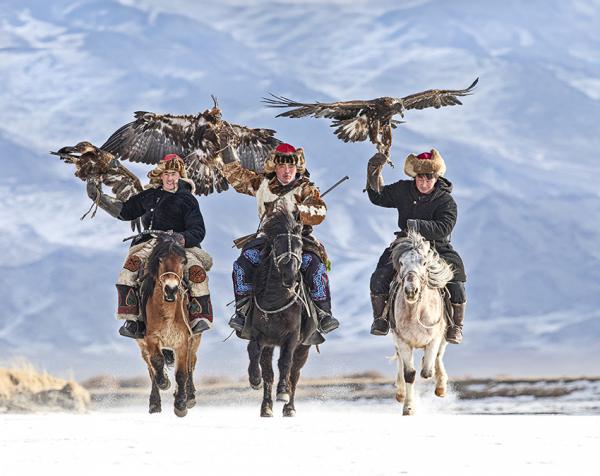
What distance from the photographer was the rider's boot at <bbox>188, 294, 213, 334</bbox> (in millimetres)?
15641

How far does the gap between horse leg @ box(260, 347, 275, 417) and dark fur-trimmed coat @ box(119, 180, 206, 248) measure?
1.58 meters

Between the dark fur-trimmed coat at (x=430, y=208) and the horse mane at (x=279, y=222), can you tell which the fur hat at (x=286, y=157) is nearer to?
the horse mane at (x=279, y=222)

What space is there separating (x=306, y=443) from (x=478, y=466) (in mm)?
1843

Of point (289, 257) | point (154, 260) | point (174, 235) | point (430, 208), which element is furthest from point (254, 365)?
point (430, 208)

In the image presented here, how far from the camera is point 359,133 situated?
17141 mm

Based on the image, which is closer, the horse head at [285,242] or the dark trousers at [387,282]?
the horse head at [285,242]

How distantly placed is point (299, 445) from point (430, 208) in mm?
4149

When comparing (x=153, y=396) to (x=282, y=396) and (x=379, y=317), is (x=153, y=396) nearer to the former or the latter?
(x=282, y=396)

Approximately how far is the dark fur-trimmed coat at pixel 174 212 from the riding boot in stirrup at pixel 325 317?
1546 mm

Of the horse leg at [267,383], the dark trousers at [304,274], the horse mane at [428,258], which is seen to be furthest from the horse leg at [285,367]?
the horse mane at [428,258]

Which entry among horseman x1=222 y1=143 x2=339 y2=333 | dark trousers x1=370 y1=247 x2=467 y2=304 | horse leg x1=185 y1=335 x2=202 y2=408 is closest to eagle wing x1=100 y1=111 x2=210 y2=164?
horseman x1=222 y1=143 x2=339 y2=333

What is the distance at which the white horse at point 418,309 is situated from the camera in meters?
15.6

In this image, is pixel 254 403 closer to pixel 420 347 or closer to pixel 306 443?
pixel 420 347

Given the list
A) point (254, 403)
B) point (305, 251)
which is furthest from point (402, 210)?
point (254, 403)
